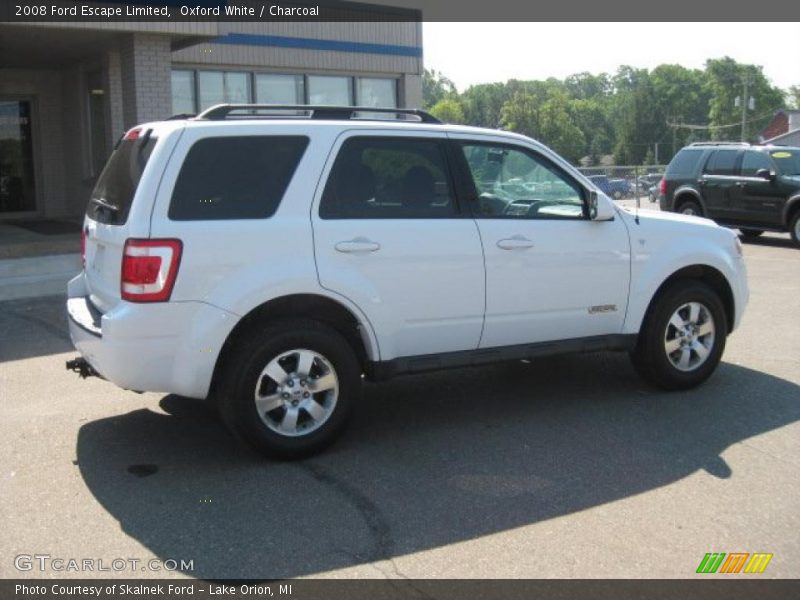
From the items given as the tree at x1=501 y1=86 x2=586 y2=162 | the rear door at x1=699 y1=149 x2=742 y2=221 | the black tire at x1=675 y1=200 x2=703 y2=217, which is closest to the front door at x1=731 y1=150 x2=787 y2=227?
the rear door at x1=699 y1=149 x2=742 y2=221

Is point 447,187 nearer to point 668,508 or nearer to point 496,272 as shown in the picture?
point 496,272

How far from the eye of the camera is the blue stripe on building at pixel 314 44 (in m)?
17.2

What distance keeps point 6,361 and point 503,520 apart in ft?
16.7

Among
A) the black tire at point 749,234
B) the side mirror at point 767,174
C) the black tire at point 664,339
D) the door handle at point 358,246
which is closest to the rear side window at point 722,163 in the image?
the side mirror at point 767,174

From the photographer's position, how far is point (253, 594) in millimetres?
3551

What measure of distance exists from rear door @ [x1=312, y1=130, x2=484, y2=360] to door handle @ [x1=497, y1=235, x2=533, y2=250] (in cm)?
18

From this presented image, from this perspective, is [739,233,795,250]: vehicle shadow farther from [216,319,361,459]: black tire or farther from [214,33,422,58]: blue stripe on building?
[216,319,361,459]: black tire

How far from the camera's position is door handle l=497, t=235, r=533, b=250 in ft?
18.2

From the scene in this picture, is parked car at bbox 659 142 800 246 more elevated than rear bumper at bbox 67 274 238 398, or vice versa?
parked car at bbox 659 142 800 246

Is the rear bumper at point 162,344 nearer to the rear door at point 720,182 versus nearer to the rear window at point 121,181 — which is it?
the rear window at point 121,181

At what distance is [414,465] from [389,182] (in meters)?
1.73

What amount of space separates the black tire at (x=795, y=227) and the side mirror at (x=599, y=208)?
1138 centimetres

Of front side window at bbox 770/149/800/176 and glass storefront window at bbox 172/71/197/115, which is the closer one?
front side window at bbox 770/149/800/176

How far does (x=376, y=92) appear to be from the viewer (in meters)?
19.8
